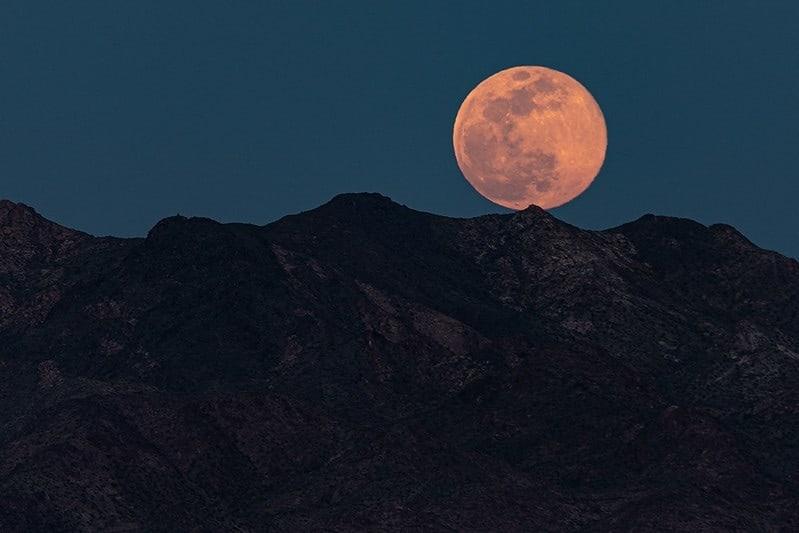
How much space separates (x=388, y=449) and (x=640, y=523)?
15.9m

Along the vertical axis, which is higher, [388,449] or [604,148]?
[604,148]

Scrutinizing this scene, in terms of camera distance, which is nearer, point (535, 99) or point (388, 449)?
point (388, 449)

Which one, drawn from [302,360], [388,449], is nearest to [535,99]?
[302,360]

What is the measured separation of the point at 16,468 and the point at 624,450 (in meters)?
36.3

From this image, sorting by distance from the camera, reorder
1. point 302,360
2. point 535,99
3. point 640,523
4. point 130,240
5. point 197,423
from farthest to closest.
Result: 1. point 130,240
2. point 535,99
3. point 302,360
4. point 197,423
5. point 640,523

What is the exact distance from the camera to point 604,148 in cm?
15375

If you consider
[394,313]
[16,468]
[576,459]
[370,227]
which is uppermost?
Answer: [370,227]

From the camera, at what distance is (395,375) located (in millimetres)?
140000

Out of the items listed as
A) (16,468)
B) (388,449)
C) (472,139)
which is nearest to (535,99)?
(472,139)

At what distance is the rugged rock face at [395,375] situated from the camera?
12238cm

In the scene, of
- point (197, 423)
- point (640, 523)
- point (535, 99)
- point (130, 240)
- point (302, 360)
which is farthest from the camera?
point (130, 240)

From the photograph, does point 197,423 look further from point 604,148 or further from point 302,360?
point 604,148

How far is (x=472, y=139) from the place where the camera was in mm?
155625

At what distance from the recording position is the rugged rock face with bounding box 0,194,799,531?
122m
